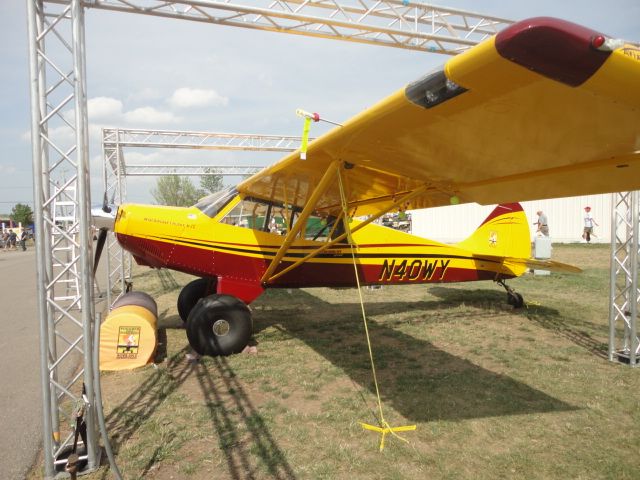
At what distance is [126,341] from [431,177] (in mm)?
4157

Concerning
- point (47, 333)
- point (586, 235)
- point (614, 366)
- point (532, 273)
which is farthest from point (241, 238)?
point (586, 235)

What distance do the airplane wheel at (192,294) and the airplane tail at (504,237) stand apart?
16.1 ft

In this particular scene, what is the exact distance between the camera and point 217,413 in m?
3.85

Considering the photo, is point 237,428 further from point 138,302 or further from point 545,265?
point 545,265

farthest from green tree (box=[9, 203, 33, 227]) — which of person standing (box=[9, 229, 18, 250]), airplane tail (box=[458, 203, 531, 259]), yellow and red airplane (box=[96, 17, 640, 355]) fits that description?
airplane tail (box=[458, 203, 531, 259])

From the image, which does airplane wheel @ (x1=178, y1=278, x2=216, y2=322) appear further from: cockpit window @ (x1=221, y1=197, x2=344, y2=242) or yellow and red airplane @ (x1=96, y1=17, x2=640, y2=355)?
cockpit window @ (x1=221, y1=197, x2=344, y2=242)

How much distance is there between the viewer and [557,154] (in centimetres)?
302

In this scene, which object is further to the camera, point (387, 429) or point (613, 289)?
point (613, 289)

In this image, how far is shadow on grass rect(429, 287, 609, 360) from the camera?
589 centimetres

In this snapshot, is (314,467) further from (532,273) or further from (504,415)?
(532,273)

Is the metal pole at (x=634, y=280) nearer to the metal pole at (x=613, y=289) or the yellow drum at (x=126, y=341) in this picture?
the metal pole at (x=613, y=289)

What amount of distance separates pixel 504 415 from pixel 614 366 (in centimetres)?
228

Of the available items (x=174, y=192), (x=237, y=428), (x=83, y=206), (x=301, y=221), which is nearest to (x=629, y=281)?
(x=301, y=221)

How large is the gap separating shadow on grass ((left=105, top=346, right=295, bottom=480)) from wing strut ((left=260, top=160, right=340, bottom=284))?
4.73 ft
